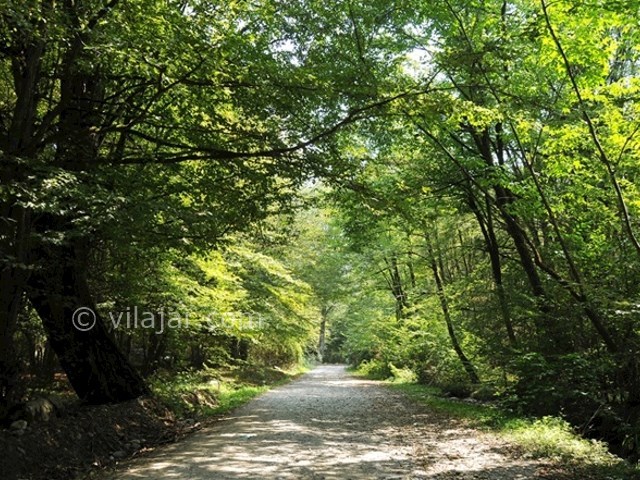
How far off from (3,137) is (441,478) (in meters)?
7.19

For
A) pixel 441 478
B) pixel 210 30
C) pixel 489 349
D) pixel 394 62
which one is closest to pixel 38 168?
pixel 210 30

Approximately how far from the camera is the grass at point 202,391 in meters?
11.3

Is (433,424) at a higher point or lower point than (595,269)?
lower

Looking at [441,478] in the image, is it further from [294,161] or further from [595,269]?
[595,269]

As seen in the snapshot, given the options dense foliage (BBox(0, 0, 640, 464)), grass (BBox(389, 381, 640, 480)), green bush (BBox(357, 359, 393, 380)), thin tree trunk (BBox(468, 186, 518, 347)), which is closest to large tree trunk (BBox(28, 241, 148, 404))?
dense foliage (BBox(0, 0, 640, 464))

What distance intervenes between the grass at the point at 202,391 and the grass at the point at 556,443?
601cm

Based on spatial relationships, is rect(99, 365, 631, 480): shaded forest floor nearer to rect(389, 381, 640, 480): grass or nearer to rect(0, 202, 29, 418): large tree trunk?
rect(389, 381, 640, 480): grass

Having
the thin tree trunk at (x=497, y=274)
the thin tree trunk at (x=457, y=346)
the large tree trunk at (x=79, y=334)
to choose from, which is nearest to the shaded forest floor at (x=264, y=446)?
the large tree trunk at (x=79, y=334)

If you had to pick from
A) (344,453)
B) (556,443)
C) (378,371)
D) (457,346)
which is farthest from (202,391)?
(378,371)

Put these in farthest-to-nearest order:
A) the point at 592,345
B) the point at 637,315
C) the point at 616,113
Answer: the point at 592,345, the point at 616,113, the point at 637,315

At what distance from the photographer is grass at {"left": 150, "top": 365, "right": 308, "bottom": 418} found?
11.3 meters

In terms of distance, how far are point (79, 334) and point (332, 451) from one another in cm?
488

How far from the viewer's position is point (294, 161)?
827 centimetres

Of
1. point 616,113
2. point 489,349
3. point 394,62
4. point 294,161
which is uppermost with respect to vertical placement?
point 394,62
